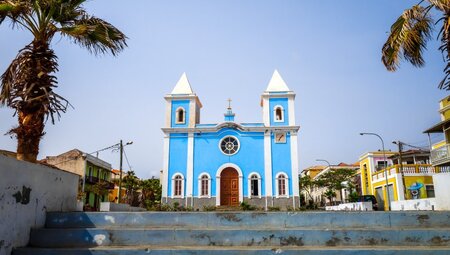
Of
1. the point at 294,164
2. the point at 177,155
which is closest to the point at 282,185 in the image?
the point at 294,164

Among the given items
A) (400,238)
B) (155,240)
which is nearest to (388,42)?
(400,238)

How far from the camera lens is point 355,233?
14.9 ft

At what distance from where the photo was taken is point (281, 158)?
27.4 m

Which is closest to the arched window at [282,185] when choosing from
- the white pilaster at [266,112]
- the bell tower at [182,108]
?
the white pilaster at [266,112]

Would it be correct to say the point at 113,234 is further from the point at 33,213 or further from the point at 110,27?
the point at 110,27

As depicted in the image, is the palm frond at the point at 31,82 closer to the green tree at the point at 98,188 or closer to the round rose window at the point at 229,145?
the round rose window at the point at 229,145

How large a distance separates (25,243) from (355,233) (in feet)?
14.7

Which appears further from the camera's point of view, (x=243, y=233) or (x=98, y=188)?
(x=98, y=188)

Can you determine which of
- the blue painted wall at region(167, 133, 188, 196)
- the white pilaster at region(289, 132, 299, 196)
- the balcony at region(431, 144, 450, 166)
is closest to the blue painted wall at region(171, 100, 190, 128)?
the blue painted wall at region(167, 133, 188, 196)

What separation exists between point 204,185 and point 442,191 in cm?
2140

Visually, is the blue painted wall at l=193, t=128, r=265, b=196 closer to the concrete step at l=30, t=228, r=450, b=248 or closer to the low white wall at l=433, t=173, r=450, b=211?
the low white wall at l=433, t=173, r=450, b=211

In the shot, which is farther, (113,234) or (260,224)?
(260,224)

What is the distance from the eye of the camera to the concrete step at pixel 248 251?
4176 millimetres

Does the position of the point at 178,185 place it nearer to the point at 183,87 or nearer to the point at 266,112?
the point at 183,87
